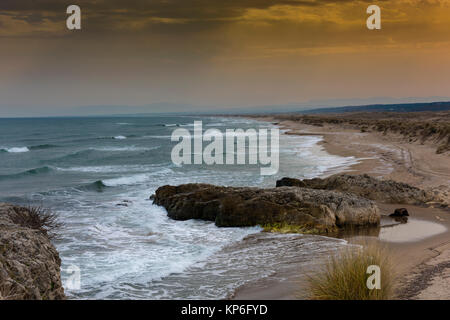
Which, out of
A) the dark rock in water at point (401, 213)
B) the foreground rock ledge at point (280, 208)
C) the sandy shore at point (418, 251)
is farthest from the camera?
the dark rock in water at point (401, 213)

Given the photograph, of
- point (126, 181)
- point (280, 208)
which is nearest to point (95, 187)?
point (126, 181)

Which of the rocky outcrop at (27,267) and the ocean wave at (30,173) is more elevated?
the rocky outcrop at (27,267)

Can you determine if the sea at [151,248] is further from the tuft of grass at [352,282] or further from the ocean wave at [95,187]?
the tuft of grass at [352,282]

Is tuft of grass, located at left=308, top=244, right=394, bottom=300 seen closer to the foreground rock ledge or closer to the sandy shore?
the sandy shore

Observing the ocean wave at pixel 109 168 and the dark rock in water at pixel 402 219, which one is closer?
the dark rock in water at pixel 402 219

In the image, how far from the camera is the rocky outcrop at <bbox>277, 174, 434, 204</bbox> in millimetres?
14414

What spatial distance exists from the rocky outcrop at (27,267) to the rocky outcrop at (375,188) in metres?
11.4

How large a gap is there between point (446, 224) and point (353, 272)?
7294mm

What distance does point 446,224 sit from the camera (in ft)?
37.1

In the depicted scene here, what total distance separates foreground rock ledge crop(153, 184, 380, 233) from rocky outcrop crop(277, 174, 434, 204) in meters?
2.80

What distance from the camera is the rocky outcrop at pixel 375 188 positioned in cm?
1441

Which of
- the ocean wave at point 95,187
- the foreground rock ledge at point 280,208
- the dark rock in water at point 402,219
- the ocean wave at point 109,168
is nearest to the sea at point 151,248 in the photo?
the ocean wave at point 95,187

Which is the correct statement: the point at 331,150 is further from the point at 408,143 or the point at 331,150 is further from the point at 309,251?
the point at 309,251
